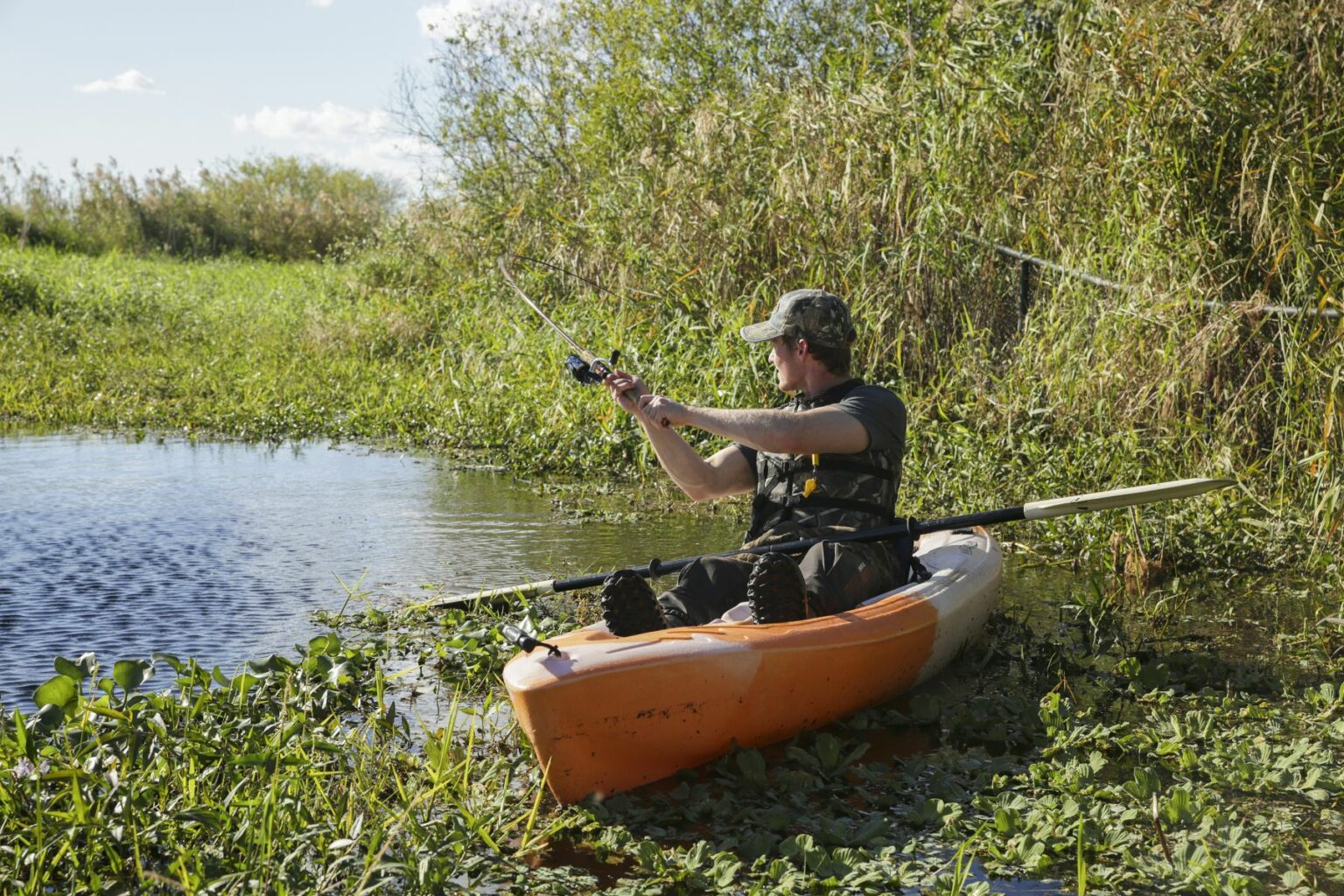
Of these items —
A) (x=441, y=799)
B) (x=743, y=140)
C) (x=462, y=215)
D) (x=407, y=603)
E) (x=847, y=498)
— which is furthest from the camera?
(x=462, y=215)

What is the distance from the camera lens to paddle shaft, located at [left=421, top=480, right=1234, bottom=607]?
4578 millimetres

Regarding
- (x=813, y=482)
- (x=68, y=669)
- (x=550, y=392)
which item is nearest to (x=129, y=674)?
(x=68, y=669)

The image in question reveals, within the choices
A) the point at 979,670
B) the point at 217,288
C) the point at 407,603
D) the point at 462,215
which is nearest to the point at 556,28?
the point at 462,215

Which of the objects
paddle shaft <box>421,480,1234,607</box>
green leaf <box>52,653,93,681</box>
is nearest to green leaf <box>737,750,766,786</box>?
paddle shaft <box>421,480,1234,607</box>

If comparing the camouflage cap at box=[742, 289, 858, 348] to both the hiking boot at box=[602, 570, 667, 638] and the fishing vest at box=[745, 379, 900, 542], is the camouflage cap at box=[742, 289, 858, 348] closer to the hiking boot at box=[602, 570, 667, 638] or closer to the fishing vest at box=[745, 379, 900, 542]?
the fishing vest at box=[745, 379, 900, 542]

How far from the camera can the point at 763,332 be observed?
479 cm

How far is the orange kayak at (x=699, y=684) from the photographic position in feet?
11.7

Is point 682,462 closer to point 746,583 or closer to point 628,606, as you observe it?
point 746,583

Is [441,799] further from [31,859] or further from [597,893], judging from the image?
[31,859]

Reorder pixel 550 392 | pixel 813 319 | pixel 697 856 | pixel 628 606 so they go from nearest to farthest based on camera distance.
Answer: pixel 697 856 → pixel 628 606 → pixel 813 319 → pixel 550 392

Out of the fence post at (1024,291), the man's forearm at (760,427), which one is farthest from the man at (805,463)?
the fence post at (1024,291)

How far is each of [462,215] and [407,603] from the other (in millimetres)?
7808

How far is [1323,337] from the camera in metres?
6.01

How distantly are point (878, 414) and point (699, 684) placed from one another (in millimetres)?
1292
